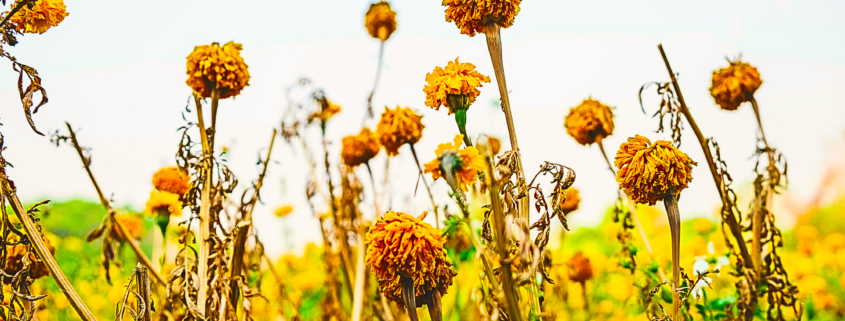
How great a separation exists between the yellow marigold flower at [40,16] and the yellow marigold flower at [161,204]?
32cm

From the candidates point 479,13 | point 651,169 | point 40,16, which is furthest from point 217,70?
point 651,169

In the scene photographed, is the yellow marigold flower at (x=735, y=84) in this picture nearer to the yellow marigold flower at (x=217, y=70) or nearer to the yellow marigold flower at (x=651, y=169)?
the yellow marigold flower at (x=651, y=169)

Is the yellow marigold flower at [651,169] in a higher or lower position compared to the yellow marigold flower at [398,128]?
lower

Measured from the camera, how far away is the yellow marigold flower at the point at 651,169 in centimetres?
49

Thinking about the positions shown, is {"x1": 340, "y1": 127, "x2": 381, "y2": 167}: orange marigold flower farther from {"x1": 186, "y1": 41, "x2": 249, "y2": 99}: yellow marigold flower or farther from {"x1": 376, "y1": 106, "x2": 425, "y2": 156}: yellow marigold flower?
{"x1": 186, "y1": 41, "x2": 249, "y2": 99}: yellow marigold flower

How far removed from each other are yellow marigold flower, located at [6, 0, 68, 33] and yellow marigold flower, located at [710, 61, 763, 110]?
782 millimetres

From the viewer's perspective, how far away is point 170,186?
793mm

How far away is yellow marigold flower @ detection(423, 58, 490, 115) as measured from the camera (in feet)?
1.81

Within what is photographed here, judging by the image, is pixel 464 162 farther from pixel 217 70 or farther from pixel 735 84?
pixel 735 84

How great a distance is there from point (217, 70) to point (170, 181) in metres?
0.25

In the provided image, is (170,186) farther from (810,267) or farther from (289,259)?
(810,267)

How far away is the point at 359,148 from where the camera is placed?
3.00 ft

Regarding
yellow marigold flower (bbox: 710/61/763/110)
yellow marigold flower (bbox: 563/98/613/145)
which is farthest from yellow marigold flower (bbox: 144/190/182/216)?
yellow marigold flower (bbox: 710/61/763/110)

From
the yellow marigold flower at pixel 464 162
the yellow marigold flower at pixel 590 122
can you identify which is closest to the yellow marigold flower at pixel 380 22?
the yellow marigold flower at pixel 590 122
